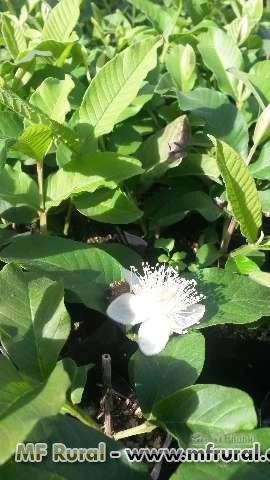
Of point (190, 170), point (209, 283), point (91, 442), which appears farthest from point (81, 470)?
point (190, 170)

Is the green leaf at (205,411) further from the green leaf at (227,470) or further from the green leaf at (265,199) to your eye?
the green leaf at (265,199)

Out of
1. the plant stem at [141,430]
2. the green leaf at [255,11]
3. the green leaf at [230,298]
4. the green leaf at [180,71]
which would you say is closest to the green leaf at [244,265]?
the green leaf at [230,298]

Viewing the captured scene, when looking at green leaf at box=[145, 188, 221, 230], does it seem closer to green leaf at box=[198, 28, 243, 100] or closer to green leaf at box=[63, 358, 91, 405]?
green leaf at box=[198, 28, 243, 100]

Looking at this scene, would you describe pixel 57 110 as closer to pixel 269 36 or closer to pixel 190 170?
pixel 190 170

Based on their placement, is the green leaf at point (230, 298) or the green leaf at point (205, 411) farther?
the green leaf at point (230, 298)

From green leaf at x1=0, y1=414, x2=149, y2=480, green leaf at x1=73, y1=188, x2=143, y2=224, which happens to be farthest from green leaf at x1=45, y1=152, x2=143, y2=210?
green leaf at x1=0, y1=414, x2=149, y2=480
